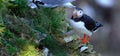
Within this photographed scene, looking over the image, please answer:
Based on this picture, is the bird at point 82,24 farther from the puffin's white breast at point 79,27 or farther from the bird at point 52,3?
the bird at point 52,3

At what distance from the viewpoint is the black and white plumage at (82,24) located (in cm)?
543

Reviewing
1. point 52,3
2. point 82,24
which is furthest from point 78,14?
point 52,3

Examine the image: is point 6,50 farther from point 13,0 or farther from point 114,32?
point 114,32

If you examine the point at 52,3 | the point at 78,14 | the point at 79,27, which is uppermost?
the point at 52,3

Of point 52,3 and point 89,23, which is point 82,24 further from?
point 52,3

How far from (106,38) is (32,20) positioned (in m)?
6.91

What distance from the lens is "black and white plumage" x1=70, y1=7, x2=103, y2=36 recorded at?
17.8 feet

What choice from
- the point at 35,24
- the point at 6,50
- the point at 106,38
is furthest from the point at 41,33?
the point at 106,38

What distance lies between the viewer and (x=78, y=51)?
5.44 m

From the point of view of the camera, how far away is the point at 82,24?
545cm

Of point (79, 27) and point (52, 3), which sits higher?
point (52, 3)

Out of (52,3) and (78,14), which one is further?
(78,14)

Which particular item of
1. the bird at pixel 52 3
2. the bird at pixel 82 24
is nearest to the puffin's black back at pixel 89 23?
the bird at pixel 82 24

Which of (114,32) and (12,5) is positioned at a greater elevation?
(12,5)
